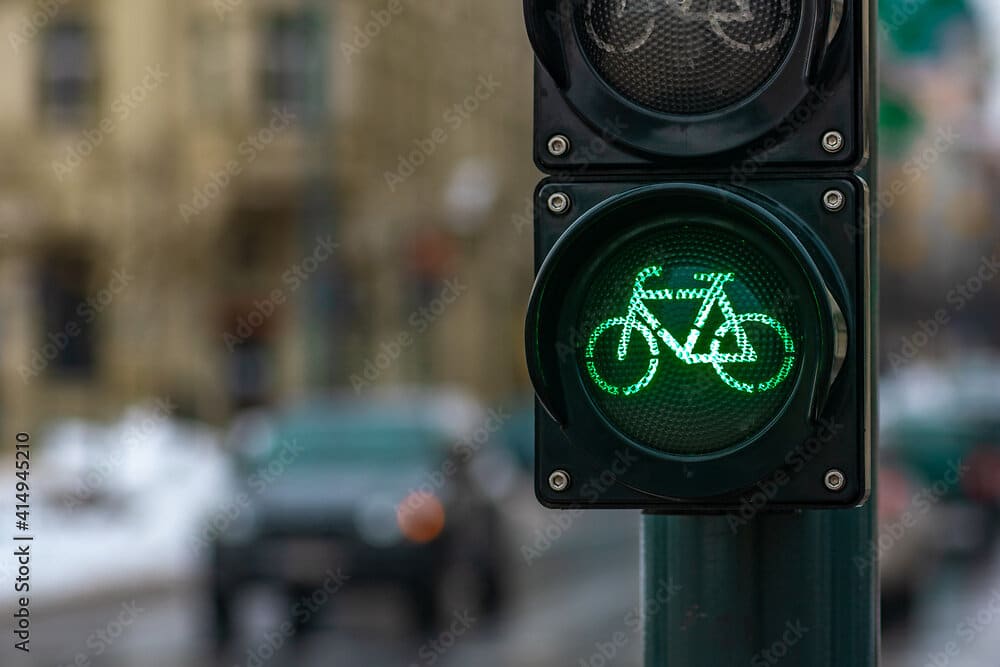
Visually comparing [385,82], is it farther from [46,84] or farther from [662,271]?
[662,271]

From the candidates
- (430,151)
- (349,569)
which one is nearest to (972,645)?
(349,569)

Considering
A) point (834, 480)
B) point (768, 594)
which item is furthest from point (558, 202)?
point (768, 594)

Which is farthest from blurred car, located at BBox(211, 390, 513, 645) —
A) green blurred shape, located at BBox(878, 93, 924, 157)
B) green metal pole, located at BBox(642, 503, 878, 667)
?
green metal pole, located at BBox(642, 503, 878, 667)

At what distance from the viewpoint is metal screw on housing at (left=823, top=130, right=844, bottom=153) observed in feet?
6.96

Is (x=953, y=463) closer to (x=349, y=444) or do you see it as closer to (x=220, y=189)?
(x=349, y=444)

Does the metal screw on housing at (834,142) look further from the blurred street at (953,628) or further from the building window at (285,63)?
the building window at (285,63)

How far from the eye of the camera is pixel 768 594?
2256mm

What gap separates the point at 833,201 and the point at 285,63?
34.0 m

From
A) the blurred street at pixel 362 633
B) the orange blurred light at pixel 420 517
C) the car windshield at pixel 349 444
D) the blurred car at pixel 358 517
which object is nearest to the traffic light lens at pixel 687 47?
the blurred street at pixel 362 633

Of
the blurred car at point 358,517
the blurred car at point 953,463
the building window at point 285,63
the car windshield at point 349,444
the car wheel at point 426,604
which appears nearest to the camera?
the blurred car at point 358,517

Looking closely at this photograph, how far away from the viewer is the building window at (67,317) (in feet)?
117

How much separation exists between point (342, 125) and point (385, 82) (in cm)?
177

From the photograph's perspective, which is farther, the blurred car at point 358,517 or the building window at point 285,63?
the building window at point 285,63

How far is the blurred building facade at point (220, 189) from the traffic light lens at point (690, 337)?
3127 centimetres
